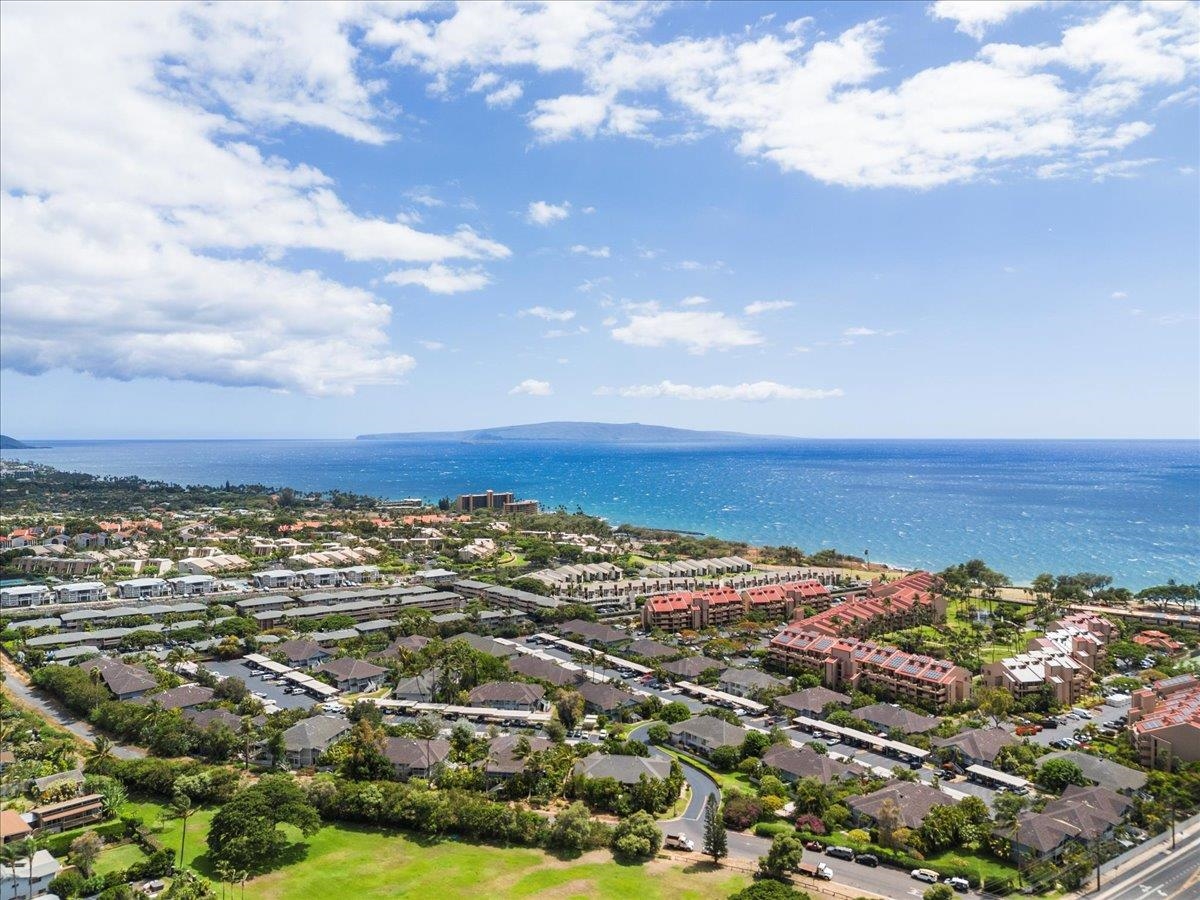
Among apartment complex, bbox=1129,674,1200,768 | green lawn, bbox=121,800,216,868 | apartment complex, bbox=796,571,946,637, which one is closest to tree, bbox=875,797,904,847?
apartment complex, bbox=1129,674,1200,768

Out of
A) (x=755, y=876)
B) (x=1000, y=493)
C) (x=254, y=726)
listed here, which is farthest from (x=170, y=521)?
(x=1000, y=493)

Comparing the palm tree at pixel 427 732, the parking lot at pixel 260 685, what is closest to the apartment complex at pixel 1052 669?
the palm tree at pixel 427 732

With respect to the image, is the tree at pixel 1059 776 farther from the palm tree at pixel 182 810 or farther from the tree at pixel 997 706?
the palm tree at pixel 182 810

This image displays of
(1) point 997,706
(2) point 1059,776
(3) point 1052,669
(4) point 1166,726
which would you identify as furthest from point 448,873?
(3) point 1052,669

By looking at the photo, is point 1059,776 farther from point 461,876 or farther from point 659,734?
point 461,876

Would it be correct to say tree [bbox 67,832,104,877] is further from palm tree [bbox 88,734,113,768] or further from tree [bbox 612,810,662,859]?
tree [bbox 612,810,662,859]
